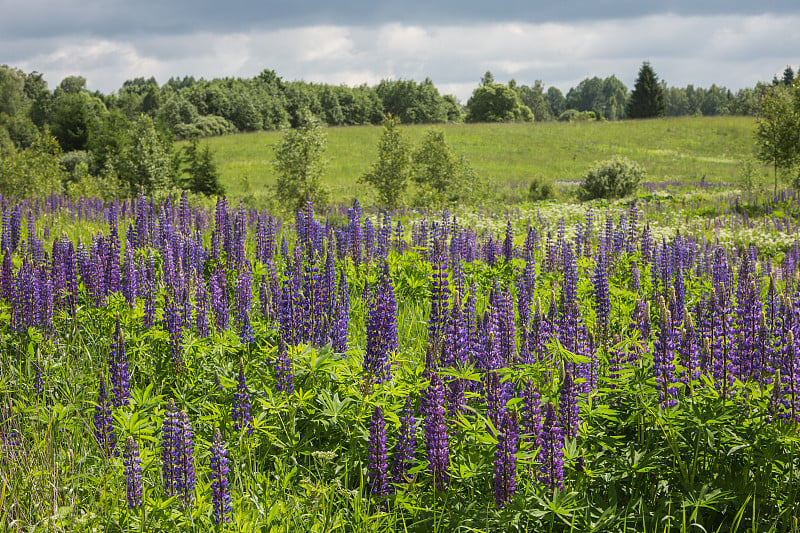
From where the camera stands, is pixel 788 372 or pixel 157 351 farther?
pixel 157 351

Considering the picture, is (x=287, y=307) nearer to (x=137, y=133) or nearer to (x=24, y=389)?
(x=24, y=389)

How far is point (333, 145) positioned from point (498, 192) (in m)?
23.9

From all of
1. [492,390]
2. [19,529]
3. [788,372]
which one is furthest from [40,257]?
[788,372]

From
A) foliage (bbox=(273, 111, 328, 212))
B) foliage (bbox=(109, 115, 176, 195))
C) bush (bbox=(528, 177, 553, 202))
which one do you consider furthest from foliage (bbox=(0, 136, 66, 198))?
bush (bbox=(528, 177, 553, 202))

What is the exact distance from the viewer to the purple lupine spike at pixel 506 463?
2.71 meters

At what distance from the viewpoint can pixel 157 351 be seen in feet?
16.3

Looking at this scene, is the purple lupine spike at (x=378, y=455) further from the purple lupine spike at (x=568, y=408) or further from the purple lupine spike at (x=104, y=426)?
the purple lupine spike at (x=104, y=426)

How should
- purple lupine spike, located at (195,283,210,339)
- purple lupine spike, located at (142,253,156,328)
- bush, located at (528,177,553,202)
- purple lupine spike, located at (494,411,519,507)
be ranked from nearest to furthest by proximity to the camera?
purple lupine spike, located at (494,411,519,507), purple lupine spike, located at (195,283,210,339), purple lupine spike, located at (142,253,156,328), bush, located at (528,177,553,202)

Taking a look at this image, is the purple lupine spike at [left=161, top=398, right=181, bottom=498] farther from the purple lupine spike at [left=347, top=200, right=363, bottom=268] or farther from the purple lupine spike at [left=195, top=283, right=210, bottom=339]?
the purple lupine spike at [left=347, top=200, right=363, bottom=268]

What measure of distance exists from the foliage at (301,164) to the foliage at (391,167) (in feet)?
7.36

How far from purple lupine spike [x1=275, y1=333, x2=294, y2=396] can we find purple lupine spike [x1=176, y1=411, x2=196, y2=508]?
2.77 feet

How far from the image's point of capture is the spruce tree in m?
78.7

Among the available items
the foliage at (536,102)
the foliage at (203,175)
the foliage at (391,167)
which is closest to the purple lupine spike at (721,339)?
the foliage at (391,167)

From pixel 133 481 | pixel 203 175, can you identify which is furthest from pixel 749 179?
pixel 133 481
